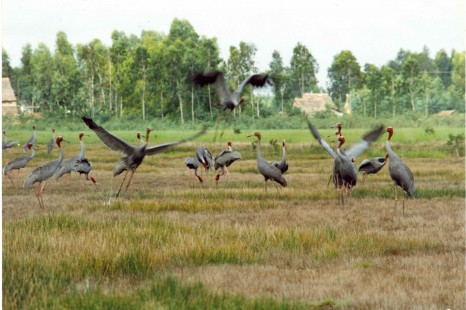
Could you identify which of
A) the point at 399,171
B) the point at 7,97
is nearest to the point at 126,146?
the point at 399,171

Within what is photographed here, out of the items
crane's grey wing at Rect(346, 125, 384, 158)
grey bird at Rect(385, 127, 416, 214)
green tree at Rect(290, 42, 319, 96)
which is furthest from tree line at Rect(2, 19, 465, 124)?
grey bird at Rect(385, 127, 416, 214)

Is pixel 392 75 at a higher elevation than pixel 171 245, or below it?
higher

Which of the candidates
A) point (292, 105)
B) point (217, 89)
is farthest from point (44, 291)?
point (292, 105)

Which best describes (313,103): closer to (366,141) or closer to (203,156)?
(203,156)

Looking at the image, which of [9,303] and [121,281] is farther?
[121,281]

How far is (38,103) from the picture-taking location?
1928 inches

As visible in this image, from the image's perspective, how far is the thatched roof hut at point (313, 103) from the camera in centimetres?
4809

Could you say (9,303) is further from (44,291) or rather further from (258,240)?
(258,240)

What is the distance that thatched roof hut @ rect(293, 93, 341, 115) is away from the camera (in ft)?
158

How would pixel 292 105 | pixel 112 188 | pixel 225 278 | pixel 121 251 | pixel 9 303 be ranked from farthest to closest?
pixel 292 105
pixel 112 188
pixel 121 251
pixel 225 278
pixel 9 303

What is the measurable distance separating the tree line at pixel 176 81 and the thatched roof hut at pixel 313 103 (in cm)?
96

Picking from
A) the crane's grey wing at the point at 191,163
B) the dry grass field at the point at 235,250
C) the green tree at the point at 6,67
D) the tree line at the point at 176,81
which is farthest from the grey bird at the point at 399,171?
the green tree at the point at 6,67

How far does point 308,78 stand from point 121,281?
144ft

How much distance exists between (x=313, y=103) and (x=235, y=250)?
41.9 meters
